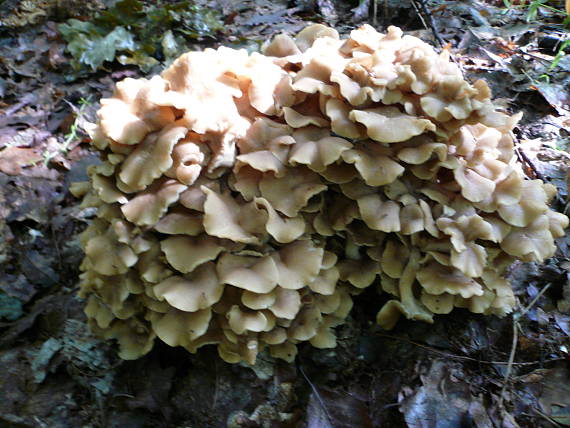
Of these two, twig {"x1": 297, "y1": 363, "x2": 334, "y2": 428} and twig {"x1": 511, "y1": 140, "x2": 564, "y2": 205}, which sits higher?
twig {"x1": 511, "y1": 140, "x2": 564, "y2": 205}

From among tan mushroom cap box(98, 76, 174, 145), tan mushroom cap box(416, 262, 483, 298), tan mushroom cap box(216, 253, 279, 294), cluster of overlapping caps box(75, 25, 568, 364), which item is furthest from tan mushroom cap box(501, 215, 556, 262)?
tan mushroom cap box(98, 76, 174, 145)

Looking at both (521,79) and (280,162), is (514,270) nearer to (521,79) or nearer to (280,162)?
(280,162)

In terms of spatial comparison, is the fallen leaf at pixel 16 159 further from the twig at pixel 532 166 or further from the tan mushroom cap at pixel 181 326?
the twig at pixel 532 166

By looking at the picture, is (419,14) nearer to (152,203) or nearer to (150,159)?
(150,159)

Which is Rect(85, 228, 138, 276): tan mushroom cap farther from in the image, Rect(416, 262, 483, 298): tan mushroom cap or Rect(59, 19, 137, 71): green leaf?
Rect(59, 19, 137, 71): green leaf

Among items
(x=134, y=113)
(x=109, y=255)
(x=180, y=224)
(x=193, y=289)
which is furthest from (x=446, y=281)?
(x=134, y=113)

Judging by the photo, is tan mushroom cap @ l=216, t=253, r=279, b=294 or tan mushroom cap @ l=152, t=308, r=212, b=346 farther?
tan mushroom cap @ l=152, t=308, r=212, b=346

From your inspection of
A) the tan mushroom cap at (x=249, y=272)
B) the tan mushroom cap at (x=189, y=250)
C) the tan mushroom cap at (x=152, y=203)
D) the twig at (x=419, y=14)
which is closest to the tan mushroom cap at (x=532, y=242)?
the tan mushroom cap at (x=249, y=272)

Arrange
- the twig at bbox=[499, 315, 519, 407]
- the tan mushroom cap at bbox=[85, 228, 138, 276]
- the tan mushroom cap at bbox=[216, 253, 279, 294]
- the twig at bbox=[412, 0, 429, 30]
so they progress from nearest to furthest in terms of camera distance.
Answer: the tan mushroom cap at bbox=[216, 253, 279, 294], the tan mushroom cap at bbox=[85, 228, 138, 276], the twig at bbox=[499, 315, 519, 407], the twig at bbox=[412, 0, 429, 30]
